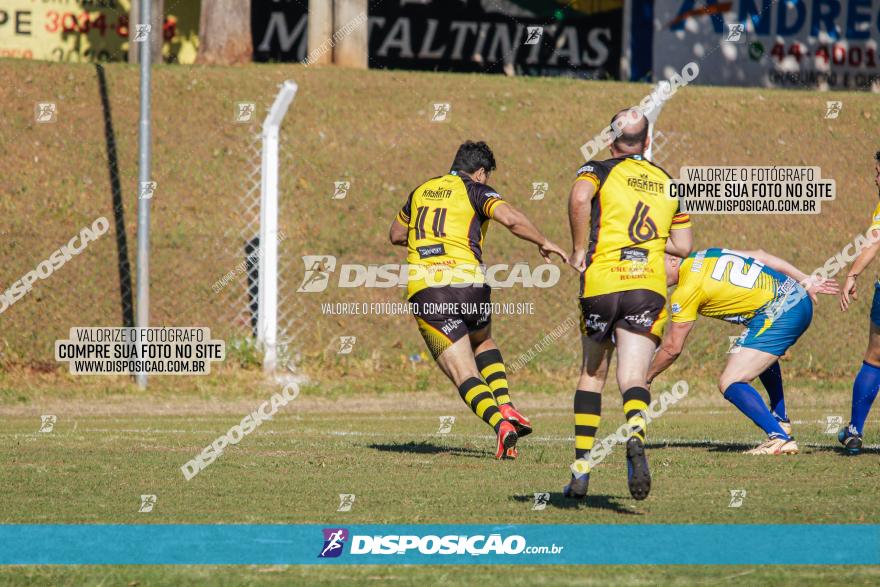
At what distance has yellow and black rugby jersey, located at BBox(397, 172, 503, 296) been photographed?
32.1 ft

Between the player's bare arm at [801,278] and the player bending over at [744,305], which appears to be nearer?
the player bending over at [744,305]

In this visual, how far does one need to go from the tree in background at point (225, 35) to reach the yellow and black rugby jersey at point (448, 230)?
12408 mm

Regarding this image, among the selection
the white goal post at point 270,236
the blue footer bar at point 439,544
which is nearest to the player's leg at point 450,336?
the blue footer bar at point 439,544

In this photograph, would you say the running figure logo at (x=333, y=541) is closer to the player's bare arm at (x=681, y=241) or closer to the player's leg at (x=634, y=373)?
the player's leg at (x=634, y=373)

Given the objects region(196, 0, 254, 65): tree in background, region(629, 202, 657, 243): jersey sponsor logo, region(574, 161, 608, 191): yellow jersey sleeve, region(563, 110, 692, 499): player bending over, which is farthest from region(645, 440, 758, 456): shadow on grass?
region(196, 0, 254, 65): tree in background

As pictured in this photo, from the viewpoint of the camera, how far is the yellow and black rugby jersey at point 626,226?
7.36 metres

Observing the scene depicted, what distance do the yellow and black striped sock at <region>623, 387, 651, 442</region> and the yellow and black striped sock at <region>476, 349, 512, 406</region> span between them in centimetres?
262

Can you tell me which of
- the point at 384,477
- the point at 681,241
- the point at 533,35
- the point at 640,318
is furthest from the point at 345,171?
the point at 640,318

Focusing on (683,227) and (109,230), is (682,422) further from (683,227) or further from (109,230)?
(109,230)

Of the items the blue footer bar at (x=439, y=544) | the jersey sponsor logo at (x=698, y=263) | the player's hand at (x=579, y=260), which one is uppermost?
the player's hand at (x=579, y=260)

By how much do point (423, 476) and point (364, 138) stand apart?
1124 cm

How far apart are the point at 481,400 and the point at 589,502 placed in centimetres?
211

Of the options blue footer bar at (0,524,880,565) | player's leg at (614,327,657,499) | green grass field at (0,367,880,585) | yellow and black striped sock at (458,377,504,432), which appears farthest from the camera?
yellow and black striped sock at (458,377,504,432)

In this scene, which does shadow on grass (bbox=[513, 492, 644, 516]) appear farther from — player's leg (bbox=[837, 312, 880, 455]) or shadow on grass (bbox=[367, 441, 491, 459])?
player's leg (bbox=[837, 312, 880, 455])
